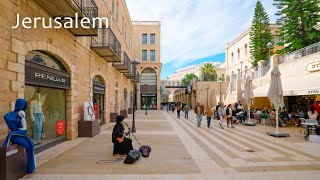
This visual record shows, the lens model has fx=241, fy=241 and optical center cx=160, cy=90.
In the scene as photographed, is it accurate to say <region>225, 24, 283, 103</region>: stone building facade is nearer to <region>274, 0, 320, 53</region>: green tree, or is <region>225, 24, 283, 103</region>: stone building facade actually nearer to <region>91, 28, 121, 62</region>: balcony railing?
<region>274, 0, 320, 53</region>: green tree

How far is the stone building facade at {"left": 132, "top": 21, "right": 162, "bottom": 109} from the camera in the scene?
46.0 m

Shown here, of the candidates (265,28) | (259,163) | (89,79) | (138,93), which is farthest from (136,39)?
(259,163)

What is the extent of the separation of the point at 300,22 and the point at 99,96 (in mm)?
20523

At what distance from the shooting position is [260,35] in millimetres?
37469

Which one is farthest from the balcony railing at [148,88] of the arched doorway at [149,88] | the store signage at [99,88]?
the store signage at [99,88]

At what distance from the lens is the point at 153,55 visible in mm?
46594

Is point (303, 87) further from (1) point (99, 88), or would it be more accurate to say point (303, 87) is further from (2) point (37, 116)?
(2) point (37, 116)

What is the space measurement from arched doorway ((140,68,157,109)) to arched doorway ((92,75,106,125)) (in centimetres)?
2880

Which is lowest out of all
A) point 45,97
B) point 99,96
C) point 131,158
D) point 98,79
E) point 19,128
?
point 131,158

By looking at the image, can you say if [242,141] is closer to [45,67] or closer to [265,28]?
[45,67]

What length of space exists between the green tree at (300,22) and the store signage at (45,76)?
21480 millimetres

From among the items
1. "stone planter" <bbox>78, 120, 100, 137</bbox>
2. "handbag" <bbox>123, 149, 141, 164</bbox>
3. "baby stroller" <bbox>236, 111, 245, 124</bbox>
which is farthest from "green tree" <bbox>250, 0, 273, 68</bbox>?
"handbag" <bbox>123, 149, 141, 164</bbox>

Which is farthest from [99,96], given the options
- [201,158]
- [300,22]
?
[300,22]

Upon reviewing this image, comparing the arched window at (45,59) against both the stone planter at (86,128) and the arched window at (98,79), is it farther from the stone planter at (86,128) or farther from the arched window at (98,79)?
the arched window at (98,79)
